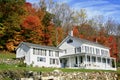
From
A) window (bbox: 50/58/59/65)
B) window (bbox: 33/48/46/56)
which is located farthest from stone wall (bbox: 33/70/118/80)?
window (bbox: 33/48/46/56)

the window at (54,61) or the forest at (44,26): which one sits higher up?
the forest at (44,26)

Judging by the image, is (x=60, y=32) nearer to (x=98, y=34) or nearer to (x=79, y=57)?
(x=98, y=34)

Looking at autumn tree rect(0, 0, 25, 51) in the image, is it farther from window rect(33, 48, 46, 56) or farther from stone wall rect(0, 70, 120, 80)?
stone wall rect(0, 70, 120, 80)

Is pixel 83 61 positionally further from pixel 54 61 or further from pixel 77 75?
pixel 77 75

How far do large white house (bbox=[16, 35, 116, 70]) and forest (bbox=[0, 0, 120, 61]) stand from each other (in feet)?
20.4

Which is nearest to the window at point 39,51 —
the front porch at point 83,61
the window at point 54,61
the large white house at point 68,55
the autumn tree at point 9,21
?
the large white house at point 68,55

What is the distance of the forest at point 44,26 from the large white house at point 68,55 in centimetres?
622

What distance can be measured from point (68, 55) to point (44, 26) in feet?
42.0

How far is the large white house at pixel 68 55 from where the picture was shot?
4991cm

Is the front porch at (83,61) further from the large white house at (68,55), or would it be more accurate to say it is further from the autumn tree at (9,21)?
the autumn tree at (9,21)

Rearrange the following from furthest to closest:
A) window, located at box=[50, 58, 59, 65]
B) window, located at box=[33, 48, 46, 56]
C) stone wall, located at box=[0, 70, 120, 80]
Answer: window, located at box=[50, 58, 59, 65] → window, located at box=[33, 48, 46, 56] → stone wall, located at box=[0, 70, 120, 80]

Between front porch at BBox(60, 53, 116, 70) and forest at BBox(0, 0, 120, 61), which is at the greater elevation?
forest at BBox(0, 0, 120, 61)

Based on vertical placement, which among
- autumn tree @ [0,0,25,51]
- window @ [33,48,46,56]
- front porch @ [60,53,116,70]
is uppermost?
autumn tree @ [0,0,25,51]

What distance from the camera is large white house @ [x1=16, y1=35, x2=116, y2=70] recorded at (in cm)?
4991
